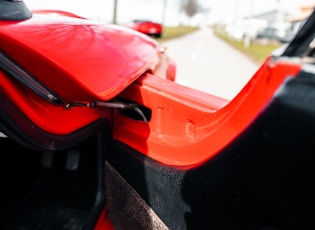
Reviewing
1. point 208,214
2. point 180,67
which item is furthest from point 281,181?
point 180,67

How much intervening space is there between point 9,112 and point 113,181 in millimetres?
582

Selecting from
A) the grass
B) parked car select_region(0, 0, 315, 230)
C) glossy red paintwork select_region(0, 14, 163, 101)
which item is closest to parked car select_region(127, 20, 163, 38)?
the grass

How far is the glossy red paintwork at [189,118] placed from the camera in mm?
731

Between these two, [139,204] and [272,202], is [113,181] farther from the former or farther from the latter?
[272,202]

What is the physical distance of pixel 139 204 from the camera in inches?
49.9

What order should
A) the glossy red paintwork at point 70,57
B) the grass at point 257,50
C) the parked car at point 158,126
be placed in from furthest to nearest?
the grass at point 257,50 < the glossy red paintwork at point 70,57 < the parked car at point 158,126

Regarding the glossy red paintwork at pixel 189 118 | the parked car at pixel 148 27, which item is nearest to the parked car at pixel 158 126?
the glossy red paintwork at pixel 189 118

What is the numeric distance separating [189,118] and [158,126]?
0.54 ft

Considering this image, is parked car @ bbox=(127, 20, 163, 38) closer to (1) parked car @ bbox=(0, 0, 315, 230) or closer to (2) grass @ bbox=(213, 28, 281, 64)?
(2) grass @ bbox=(213, 28, 281, 64)

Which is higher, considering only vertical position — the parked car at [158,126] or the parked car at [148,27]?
the parked car at [158,126]

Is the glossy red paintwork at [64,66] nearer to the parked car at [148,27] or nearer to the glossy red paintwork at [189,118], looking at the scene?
the glossy red paintwork at [189,118]

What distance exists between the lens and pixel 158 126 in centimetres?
119

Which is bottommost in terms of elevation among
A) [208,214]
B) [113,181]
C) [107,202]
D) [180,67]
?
[180,67]

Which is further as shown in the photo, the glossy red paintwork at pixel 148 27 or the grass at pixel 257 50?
the glossy red paintwork at pixel 148 27
